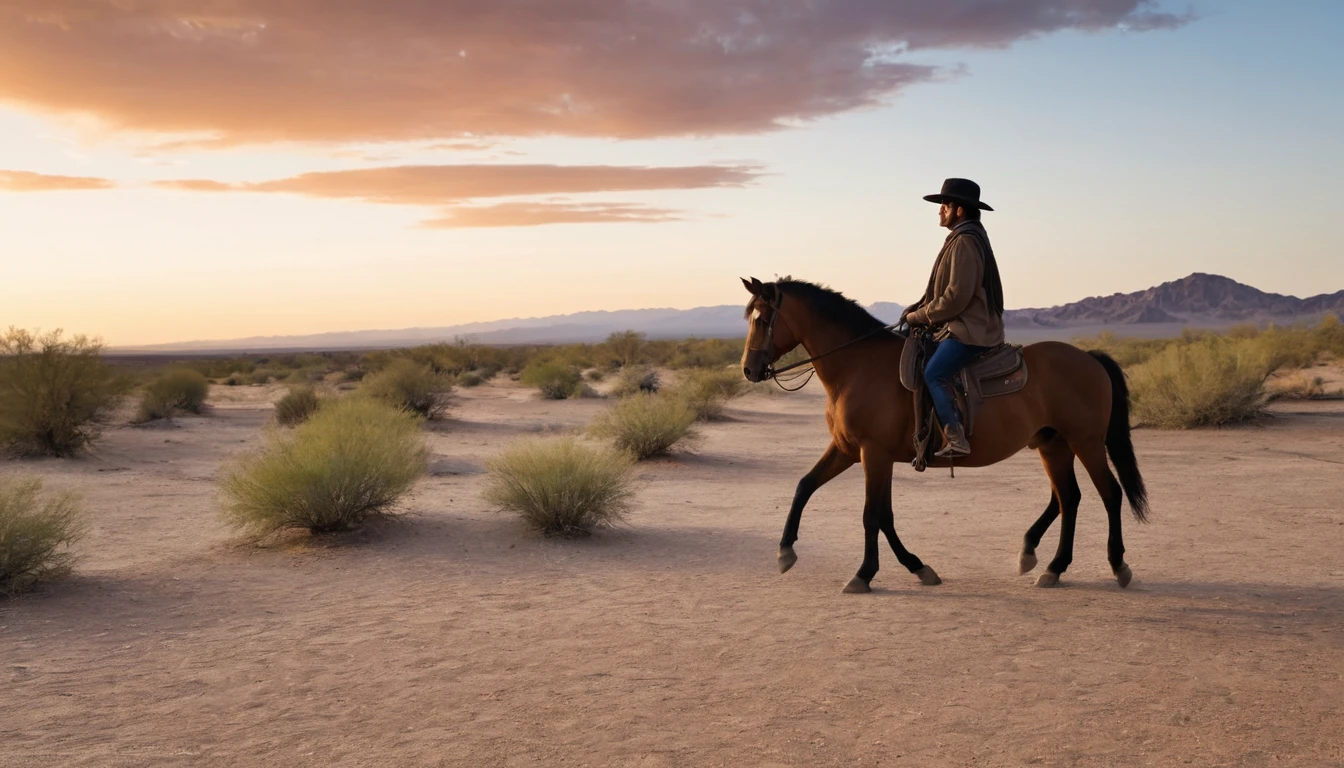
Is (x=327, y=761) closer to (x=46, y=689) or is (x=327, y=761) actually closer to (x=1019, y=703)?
(x=46, y=689)

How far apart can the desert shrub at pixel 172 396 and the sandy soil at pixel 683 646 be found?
43.3 ft

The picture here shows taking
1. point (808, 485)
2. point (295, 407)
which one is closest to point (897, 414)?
point (808, 485)

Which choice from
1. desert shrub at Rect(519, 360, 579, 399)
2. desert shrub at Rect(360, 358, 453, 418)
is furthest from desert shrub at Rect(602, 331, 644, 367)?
desert shrub at Rect(360, 358, 453, 418)

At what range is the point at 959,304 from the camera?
7.37 m

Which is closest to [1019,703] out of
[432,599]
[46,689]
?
[432,599]

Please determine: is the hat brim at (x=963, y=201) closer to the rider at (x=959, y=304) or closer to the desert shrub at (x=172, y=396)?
the rider at (x=959, y=304)

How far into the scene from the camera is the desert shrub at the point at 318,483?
9.92 meters

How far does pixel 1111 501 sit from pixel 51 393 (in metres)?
17.3

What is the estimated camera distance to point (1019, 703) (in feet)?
17.2

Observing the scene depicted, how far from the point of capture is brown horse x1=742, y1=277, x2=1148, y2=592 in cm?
770

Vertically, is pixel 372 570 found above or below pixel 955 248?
below

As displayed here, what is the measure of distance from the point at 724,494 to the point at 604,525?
343 cm

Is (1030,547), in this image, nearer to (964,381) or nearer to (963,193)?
(964,381)

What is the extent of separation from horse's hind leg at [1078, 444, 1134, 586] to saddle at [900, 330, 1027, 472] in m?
0.92
